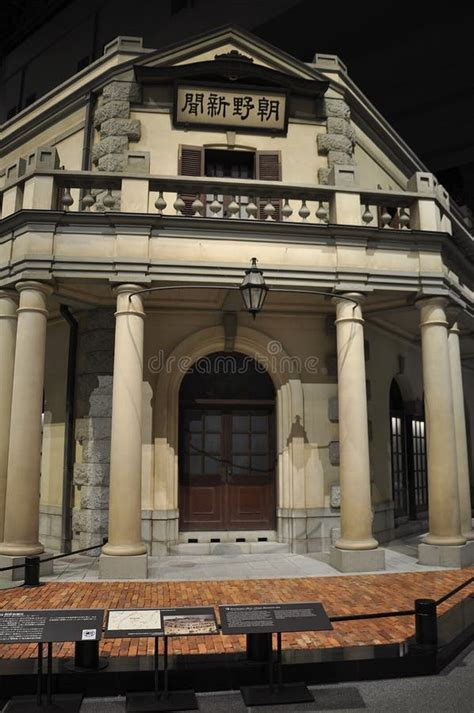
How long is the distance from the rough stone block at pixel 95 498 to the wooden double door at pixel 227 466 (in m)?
1.62

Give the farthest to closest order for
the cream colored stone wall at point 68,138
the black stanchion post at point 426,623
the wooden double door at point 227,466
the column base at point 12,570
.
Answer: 1. the cream colored stone wall at point 68,138
2. the wooden double door at point 227,466
3. the column base at point 12,570
4. the black stanchion post at point 426,623

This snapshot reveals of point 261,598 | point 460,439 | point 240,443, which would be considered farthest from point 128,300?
point 460,439

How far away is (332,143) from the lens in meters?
12.8

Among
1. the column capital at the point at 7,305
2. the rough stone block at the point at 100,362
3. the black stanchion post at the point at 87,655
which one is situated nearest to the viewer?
the black stanchion post at the point at 87,655

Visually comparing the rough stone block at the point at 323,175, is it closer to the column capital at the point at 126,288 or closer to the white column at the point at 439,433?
the white column at the point at 439,433

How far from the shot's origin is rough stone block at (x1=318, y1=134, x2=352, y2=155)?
504 inches

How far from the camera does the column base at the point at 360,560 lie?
31.9 ft

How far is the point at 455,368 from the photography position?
12289 millimetres

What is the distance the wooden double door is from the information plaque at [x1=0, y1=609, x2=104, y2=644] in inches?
279

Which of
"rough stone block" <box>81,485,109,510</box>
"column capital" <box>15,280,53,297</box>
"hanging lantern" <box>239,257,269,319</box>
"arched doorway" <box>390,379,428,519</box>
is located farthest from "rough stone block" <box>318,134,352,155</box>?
"rough stone block" <box>81,485,109,510</box>

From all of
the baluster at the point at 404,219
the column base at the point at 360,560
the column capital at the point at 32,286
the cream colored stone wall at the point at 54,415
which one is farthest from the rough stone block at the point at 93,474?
the baluster at the point at 404,219

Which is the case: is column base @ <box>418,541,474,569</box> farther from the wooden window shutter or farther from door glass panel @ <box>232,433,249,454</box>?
the wooden window shutter

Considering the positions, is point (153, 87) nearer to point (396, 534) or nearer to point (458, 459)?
point (458, 459)

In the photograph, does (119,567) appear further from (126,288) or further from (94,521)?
(126,288)
